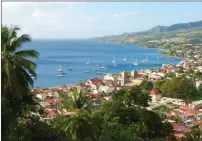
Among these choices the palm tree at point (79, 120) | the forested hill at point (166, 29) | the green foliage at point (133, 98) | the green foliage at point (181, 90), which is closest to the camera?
the palm tree at point (79, 120)

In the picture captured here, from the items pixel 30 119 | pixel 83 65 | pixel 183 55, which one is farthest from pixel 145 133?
pixel 183 55

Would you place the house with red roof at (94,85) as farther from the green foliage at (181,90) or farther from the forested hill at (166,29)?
the forested hill at (166,29)

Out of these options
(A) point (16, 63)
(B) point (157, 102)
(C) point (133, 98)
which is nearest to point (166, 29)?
(B) point (157, 102)

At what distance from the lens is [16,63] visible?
276 cm

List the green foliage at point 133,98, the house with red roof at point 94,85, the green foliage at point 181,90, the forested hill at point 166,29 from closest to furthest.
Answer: the green foliage at point 133,98
the green foliage at point 181,90
the house with red roof at point 94,85
the forested hill at point 166,29

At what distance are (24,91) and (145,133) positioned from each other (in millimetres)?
2023

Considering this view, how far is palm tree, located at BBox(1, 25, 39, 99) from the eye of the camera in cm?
263

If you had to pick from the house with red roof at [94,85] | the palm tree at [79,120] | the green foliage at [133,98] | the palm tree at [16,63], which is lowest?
the house with red roof at [94,85]

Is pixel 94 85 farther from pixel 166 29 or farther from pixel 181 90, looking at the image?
pixel 166 29

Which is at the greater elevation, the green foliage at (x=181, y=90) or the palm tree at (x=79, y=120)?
the palm tree at (x=79, y=120)

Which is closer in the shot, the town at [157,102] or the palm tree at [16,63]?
the palm tree at [16,63]

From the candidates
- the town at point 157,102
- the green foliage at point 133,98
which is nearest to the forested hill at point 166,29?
the town at point 157,102

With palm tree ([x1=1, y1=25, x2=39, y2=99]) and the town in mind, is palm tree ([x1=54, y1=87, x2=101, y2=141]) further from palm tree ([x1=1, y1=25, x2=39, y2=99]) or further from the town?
the town

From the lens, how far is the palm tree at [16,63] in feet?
8.64
